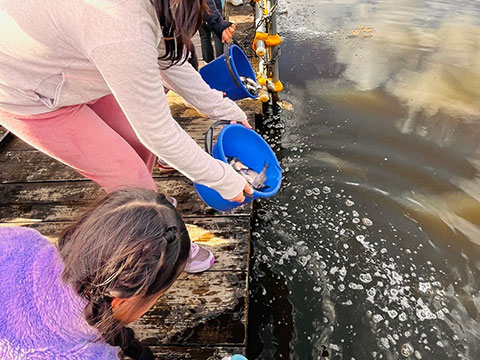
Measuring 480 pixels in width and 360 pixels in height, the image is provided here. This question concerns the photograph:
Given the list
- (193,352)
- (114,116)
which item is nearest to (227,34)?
(114,116)

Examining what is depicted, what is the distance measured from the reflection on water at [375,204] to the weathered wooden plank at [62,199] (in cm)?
44

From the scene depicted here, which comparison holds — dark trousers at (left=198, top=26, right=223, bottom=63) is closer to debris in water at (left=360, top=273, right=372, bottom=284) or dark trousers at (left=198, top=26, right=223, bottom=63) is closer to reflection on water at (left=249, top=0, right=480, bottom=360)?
reflection on water at (left=249, top=0, right=480, bottom=360)

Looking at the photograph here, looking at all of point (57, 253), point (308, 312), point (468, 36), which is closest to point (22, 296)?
point (57, 253)

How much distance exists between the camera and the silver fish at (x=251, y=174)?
1851 millimetres

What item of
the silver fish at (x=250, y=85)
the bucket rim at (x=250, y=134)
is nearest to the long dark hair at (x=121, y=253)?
the bucket rim at (x=250, y=134)

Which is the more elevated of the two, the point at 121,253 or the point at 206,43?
the point at 121,253

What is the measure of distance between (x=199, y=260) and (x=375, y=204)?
1.27 m

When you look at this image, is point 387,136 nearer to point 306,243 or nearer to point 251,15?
point 306,243

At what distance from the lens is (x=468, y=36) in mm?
4148

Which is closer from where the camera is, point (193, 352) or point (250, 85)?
point (193, 352)

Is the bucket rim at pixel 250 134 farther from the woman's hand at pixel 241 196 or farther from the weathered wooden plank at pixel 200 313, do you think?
the weathered wooden plank at pixel 200 313

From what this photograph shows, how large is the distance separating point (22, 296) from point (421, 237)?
2147 mm

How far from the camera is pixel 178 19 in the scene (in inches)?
41.0

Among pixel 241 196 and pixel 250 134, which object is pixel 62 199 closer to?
pixel 250 134
